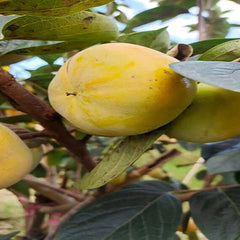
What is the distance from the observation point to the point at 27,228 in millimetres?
1188

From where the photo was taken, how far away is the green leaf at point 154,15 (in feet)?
3.08

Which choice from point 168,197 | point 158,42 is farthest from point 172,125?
point 168,197

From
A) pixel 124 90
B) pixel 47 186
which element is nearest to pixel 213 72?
pixel 124 90

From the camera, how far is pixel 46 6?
0.47m

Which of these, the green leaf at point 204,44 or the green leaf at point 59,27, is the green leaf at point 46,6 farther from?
the green leaf at point 204,44

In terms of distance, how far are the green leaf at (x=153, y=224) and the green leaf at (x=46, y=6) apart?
0.40 metres

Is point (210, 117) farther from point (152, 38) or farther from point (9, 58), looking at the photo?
point (9, 58)

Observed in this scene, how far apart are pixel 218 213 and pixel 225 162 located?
0.13 metres

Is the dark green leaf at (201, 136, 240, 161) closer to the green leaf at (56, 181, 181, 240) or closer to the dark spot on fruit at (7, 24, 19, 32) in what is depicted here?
the green leaf at (56, 181, 181, 240)

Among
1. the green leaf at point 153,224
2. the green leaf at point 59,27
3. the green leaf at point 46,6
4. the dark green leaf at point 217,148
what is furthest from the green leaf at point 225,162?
the green leaf at point 46,6

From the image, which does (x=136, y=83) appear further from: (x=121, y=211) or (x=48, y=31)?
(x=121, y=211)

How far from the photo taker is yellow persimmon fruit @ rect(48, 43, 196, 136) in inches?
18.8

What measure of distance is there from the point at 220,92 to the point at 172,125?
8 centimetres

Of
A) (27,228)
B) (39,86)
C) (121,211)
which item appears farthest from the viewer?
(27,228)
